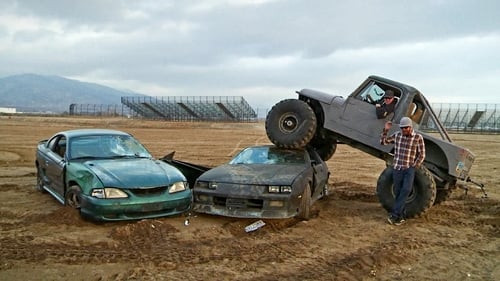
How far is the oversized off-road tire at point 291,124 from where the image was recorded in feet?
28.5

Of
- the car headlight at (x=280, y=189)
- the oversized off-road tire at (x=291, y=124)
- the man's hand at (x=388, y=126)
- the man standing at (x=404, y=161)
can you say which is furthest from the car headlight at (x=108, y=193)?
the man's hand at (x=388, y=126)

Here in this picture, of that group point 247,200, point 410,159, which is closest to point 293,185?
point 247,200

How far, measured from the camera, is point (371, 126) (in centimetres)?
845

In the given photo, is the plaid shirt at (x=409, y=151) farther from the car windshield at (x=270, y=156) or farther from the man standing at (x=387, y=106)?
the car windshield at (x=270, y=156)

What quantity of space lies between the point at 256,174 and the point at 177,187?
4.05 ft

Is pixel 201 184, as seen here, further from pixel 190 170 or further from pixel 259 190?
pixel 190 170

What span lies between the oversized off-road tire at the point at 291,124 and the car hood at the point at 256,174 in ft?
3.88

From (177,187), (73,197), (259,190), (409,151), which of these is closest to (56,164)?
(73,197)

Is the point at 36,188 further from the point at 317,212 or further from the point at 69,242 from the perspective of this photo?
the point at 317,212

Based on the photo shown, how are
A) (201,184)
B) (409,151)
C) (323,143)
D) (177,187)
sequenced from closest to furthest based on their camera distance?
(177,187) < (201,184) < (409,151) < (323,143)

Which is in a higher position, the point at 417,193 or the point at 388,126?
the point at 388,126

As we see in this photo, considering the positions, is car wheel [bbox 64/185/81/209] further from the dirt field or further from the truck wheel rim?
the truck wheel rim

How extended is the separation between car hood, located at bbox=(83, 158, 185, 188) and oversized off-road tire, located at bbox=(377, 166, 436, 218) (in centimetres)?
351

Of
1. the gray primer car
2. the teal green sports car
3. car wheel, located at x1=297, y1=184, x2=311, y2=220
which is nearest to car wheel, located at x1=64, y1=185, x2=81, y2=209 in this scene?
the teal green sports car
